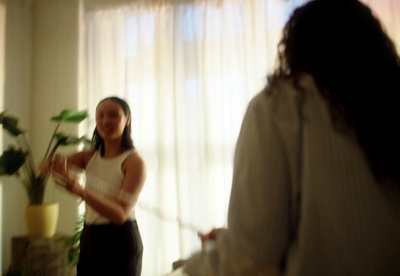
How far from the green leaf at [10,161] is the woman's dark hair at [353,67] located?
6.07 ft

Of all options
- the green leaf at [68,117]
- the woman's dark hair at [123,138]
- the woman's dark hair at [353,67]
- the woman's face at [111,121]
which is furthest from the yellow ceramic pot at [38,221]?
the woman's dark hair at [353,67]

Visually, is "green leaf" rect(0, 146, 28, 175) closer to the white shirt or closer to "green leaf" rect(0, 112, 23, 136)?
"green leaf" rect(0, 112, 23, 136)

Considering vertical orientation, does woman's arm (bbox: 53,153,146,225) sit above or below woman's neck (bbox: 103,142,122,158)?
below

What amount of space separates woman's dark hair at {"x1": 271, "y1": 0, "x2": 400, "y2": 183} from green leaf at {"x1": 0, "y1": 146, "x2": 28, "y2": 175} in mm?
1849

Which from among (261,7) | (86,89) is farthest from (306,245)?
(86,89)

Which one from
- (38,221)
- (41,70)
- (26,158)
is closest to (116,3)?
(41,70)

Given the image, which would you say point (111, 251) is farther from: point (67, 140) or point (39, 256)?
point (67, 140)

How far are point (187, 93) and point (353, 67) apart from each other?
183 cm

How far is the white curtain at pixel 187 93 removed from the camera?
2385mm

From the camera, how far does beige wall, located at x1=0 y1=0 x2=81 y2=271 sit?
264 centimetres

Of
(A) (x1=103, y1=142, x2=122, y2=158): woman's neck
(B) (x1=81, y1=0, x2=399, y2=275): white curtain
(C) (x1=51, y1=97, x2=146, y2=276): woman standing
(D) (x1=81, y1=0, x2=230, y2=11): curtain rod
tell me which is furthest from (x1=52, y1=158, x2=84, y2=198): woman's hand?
(D) (x1=81, y1=0, x2=230, y2=11): curtain rod

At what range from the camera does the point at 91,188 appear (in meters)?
1.57

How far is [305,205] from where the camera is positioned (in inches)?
22.8

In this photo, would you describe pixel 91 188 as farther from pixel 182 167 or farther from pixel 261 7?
pixel 261 7
